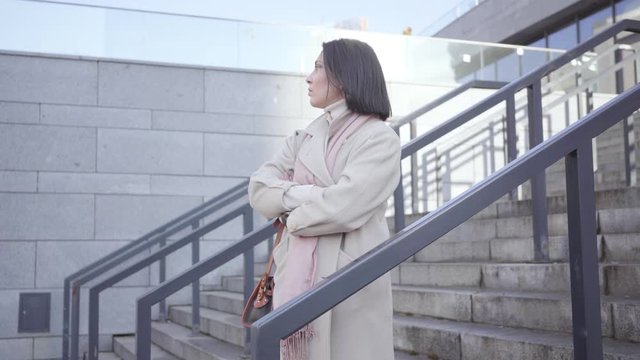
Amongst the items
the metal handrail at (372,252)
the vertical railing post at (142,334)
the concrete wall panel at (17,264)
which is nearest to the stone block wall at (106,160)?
the concrete wall panel at (17,264)

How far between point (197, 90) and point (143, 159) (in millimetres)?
941

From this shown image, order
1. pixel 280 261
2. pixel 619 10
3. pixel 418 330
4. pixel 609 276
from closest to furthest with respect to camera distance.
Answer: pixel 280 261 → pixel 609 276 → pixel 418 330 → pixel 619 10

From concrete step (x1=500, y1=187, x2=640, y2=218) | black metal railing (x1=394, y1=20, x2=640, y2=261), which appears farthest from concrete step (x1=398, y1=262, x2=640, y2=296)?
concrete step (x1=500, y1=187, x2=640, y2=218)

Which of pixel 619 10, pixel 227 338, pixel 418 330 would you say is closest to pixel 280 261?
pixel 418 330

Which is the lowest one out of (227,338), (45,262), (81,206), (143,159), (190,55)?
(227,338)

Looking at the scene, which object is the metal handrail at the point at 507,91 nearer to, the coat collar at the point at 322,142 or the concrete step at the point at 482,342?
the concrete step at the point at 482,342

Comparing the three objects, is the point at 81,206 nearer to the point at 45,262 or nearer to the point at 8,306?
the point at 45,262

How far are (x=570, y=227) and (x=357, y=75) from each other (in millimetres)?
807

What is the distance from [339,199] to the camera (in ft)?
6.96

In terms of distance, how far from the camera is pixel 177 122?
7.96m

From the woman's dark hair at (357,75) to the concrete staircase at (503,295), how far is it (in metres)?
1.25

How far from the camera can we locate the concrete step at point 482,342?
287cm

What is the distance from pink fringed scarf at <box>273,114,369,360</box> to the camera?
209 cm

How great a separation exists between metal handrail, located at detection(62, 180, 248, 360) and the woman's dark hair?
4.06 metres
